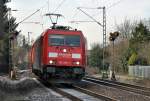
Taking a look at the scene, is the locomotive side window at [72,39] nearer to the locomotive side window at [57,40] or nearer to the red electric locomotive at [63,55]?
the red electric locomotive at [63,55]

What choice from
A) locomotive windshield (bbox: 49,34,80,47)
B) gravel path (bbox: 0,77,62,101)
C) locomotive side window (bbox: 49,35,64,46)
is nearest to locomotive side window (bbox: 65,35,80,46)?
locomotive windshield (bbox: 49,34,80,47)

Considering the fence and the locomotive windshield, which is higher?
the locomotive windshield

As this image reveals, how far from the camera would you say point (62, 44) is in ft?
92.0

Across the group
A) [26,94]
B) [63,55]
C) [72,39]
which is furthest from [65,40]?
[26,94]

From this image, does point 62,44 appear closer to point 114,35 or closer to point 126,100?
point 126,100

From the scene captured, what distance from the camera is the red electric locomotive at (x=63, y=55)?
27.6 meters

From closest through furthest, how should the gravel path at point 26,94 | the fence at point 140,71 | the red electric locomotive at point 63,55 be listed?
the gravel path at point 26,94 < the red electric locomotive at point 63,55 < the fence at point 140,71

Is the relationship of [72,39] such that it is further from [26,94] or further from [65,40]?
[26,94]

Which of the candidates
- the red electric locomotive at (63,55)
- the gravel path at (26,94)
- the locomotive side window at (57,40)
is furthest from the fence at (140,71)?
the gravel path at (26,94)

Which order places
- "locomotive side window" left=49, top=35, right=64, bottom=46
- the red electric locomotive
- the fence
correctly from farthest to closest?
1. the fence
2. "locomotive side window" left=49, top=35, right=64, bottom=46
3. the red electric locomotive

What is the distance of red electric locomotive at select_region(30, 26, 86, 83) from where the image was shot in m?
27.6

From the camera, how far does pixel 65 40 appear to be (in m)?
28.1

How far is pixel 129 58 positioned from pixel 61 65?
39641mm

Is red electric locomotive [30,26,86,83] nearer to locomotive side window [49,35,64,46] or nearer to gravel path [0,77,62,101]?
locomotive side window [49,35,64,46]
